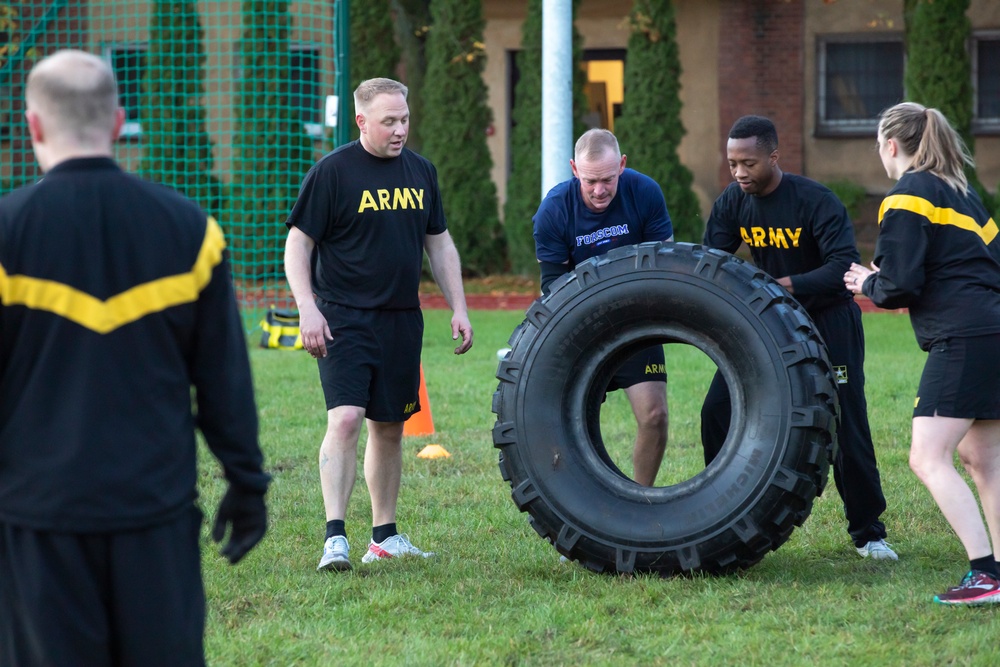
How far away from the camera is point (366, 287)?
5.11m

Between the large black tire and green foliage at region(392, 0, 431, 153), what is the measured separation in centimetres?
1286

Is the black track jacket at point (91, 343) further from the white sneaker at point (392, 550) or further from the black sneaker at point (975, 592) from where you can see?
the black sneaker at point (975, 592)

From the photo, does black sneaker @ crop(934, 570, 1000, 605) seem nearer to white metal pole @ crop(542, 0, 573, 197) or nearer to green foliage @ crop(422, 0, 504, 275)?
white metal pole @ crop(542, 0, 573, 197)

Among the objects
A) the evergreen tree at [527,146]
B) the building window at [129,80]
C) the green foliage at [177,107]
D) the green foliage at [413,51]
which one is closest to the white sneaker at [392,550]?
the green foliage at [177,107]

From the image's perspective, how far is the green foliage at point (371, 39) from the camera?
674 inches

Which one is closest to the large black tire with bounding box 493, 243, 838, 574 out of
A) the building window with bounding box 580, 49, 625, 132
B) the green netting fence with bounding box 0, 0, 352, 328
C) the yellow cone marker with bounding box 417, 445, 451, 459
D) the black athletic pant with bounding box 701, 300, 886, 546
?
the black athletic pant with bounding box 701, 300, 886, 546

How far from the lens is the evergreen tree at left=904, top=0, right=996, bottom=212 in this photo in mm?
15586

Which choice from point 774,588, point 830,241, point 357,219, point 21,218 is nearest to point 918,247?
point 830,241

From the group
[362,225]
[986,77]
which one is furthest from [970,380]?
[986,77]

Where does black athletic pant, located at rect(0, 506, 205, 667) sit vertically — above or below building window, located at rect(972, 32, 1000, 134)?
below

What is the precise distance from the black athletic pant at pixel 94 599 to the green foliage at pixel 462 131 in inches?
569

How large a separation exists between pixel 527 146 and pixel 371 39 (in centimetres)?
276

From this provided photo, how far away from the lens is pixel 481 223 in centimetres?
1703

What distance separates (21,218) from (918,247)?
121 inches
